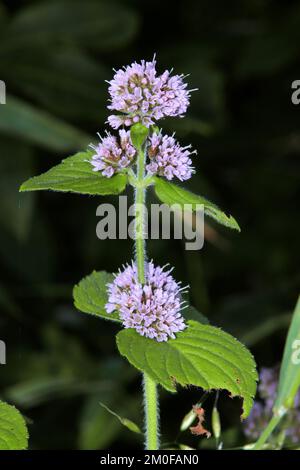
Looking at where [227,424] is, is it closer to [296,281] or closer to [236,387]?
[296,281]

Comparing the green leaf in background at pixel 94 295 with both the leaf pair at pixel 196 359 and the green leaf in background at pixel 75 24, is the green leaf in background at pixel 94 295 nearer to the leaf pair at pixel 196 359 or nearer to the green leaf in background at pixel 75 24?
the leaf pair at pixel 196 359

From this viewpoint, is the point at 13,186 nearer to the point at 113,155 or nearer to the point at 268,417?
the point at 268,417

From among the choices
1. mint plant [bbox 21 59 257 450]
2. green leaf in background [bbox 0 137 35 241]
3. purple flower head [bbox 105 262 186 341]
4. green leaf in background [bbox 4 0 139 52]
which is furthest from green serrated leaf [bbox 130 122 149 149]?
green leaf in background [bbox 4 0 139 52]

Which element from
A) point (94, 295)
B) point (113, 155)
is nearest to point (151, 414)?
point (94, 295)

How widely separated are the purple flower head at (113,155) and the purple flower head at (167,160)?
2 cm

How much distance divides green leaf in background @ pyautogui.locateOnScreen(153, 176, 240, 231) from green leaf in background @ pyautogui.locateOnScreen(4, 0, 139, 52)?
157 cm

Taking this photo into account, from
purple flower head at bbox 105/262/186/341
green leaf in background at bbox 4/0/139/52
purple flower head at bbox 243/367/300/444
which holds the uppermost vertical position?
green leaf in background at bbox 4/0/139/52

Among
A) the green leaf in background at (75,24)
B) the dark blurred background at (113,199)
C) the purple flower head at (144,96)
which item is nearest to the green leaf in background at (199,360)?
the purple flower head at (144,96)

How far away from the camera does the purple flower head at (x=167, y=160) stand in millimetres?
946

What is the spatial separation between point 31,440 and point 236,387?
1266 millimetres

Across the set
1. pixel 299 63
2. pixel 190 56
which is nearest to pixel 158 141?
pixel 190 56

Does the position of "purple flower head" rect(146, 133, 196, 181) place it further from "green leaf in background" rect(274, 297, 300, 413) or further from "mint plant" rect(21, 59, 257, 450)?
"green leaf in background" rect(274, 297, 300, 413)

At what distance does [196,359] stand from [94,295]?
0.16 m

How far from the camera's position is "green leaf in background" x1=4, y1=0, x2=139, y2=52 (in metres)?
2.43
